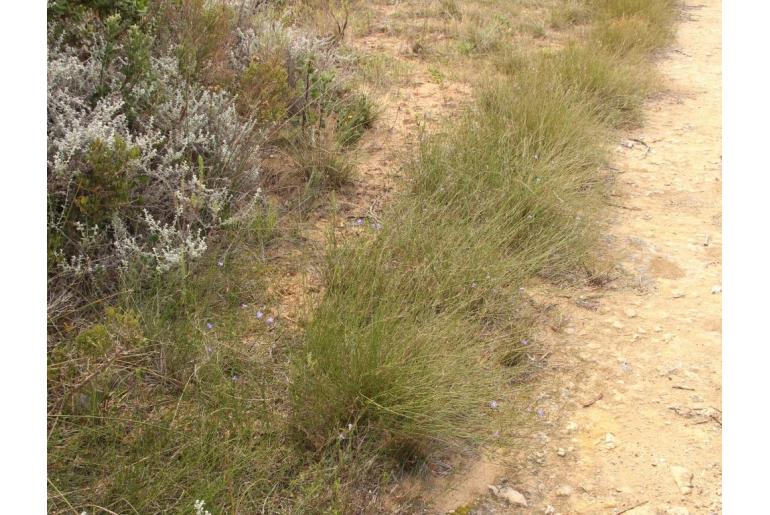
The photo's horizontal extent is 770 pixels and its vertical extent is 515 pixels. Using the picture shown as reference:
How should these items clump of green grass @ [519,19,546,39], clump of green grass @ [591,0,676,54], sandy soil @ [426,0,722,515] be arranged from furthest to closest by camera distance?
1. clump of green grass @ [519,19,546,39]
2. clump of green grass @ [591,0,676,54]
3. sandy soil @ [426,0,722,515]

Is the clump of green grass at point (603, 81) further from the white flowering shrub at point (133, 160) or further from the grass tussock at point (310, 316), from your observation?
the white flowering shrub at point (133, 160)

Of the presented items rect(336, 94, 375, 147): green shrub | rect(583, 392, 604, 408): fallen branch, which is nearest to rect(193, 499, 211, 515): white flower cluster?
rect(583, 392, 604, 408): fallen branch

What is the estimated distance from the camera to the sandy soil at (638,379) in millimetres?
2529

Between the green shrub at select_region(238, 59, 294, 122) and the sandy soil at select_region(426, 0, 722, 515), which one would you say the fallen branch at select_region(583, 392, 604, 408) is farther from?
the green shrub at select_region(238, 59, 294, 122)

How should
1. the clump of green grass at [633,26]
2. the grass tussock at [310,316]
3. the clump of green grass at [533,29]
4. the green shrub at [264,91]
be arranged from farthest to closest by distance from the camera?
1. the clump of green grass at [533,29]
2. the clump of green grass at [633,26]
3. the green shrub at [264,91]
4. the grass tussock at [310,316]

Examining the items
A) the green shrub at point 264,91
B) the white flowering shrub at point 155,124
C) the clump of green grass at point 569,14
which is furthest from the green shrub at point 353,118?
the clump of green grass at point 569,14

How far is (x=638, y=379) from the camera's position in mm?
3125

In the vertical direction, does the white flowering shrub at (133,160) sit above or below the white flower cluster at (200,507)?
above

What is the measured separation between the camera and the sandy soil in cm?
253

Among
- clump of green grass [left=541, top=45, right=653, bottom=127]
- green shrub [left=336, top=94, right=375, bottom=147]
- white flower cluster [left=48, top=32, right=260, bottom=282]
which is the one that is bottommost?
clump of green grass [left=541, top=45, right=653, bottom=127]

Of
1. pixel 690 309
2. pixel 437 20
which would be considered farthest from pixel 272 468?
pixel 437 20

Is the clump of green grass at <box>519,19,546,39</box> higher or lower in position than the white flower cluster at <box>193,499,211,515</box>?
higher

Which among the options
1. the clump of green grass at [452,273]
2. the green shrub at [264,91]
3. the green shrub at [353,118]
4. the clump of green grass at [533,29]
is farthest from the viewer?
the clump of green grass at [533,29]

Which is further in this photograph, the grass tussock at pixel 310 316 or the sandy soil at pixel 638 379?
the sandy soil at pixel 638 379
